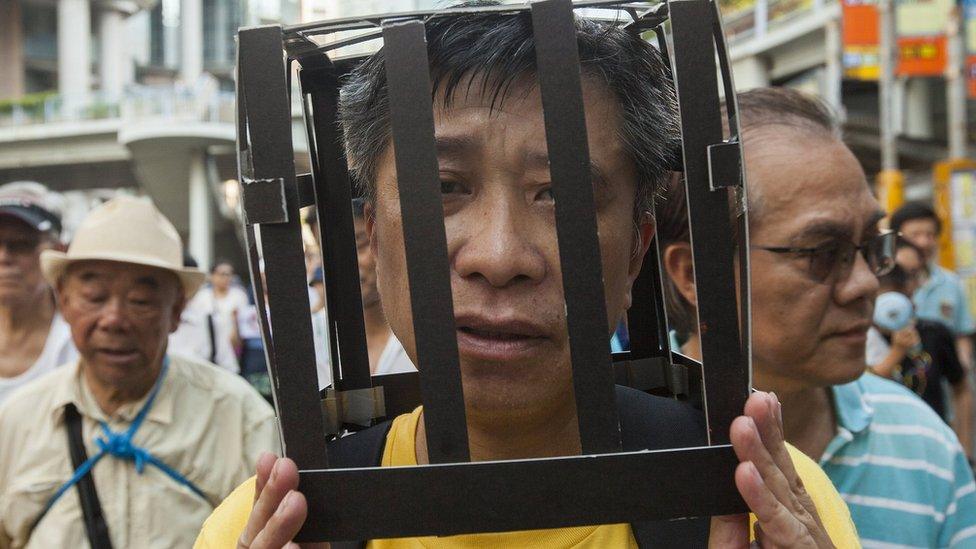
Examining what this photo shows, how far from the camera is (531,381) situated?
129 cm

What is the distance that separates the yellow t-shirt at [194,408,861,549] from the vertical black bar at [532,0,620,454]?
0.23 meters

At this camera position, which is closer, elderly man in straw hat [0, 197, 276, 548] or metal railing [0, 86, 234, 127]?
elderly man in straw hat [0, 197, 276, 548]

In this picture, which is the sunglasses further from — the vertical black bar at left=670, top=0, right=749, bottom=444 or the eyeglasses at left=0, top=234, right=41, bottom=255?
the vertical black bar at left=670, top=0, right=749, bottom=444

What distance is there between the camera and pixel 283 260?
48.2 inches

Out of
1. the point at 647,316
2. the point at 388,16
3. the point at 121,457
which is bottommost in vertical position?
the point at 121,457

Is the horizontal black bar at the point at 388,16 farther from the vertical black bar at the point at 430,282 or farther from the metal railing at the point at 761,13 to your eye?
the metal railing at the point at 761,13

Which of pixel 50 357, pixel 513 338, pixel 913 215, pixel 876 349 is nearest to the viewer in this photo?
pixel 513 338

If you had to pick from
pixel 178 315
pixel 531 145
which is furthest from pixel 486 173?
pixel 178 315

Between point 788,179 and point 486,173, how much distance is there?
1.05m

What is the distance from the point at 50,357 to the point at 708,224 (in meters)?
3.58

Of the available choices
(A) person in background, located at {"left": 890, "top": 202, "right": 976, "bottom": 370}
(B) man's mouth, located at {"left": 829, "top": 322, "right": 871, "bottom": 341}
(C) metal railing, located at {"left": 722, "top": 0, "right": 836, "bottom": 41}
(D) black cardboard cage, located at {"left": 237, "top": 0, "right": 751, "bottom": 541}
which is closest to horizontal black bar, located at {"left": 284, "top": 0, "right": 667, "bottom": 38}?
(D) black cardboard cage, located at {"left": 237, "top": 0, "right": 751, "bottom": 541}

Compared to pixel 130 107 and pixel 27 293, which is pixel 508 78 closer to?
pixel 27 293

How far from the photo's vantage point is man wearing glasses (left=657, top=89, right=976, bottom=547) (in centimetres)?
209

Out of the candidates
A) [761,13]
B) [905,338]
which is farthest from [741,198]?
[761,13]
